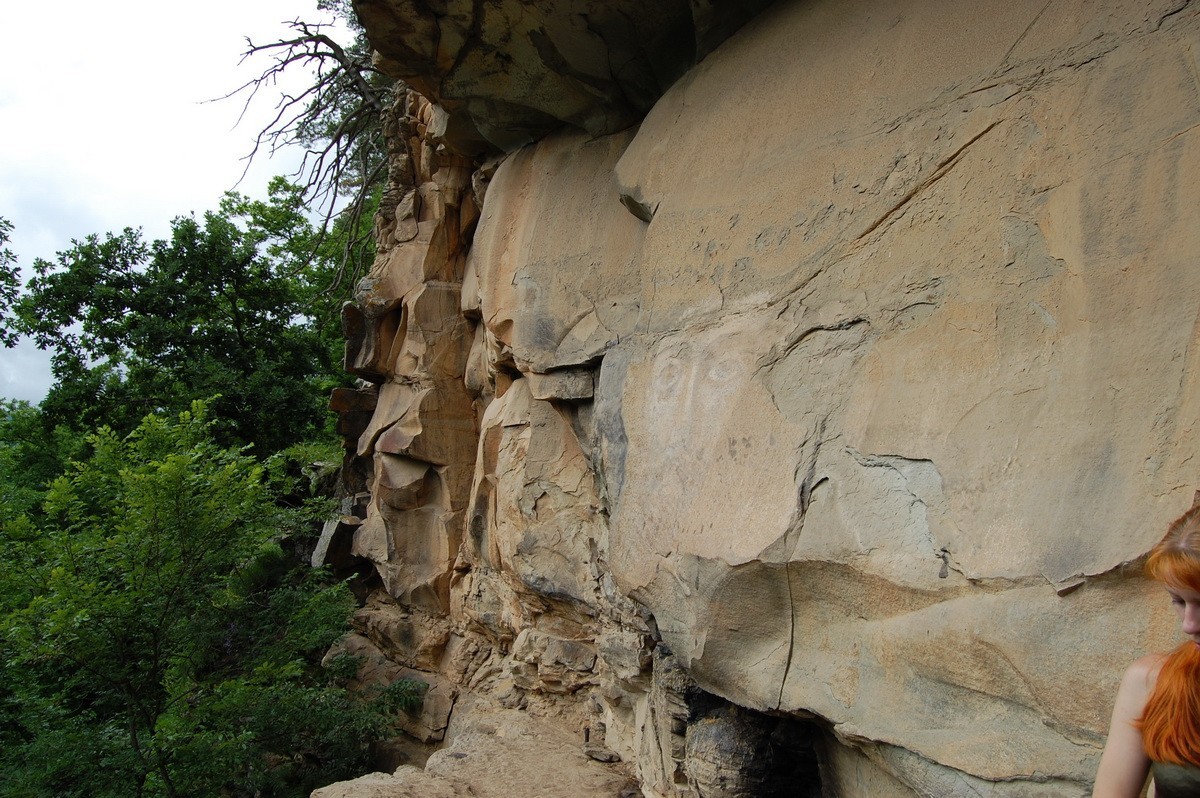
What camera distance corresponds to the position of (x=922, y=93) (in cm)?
280

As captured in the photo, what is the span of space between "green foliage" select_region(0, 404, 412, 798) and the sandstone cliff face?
8.60ft

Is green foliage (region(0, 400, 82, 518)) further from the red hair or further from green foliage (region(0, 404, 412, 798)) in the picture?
the red hair

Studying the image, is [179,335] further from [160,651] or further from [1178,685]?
[1178,685]

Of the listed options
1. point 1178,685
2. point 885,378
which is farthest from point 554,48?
point 1178,685

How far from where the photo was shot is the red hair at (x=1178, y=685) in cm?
143

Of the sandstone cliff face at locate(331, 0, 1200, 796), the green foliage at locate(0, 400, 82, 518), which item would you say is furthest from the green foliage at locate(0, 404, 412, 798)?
the green foliage at locate(0, 400, 82, 518)

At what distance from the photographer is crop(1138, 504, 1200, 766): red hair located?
1.43 metres

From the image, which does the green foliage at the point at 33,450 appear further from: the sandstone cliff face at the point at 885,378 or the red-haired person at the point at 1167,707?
the red-haired person at the point at 1167,707

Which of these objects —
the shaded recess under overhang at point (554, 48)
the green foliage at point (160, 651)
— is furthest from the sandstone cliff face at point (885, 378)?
the green foliage at point (160, 651)

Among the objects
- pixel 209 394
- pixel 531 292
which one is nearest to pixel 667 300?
pixel 531 292

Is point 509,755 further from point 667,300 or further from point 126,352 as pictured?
point 126,352

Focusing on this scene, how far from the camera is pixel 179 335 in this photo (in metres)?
10.1

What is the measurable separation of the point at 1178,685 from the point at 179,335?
34.7 feet

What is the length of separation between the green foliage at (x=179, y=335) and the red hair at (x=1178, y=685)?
941cm
